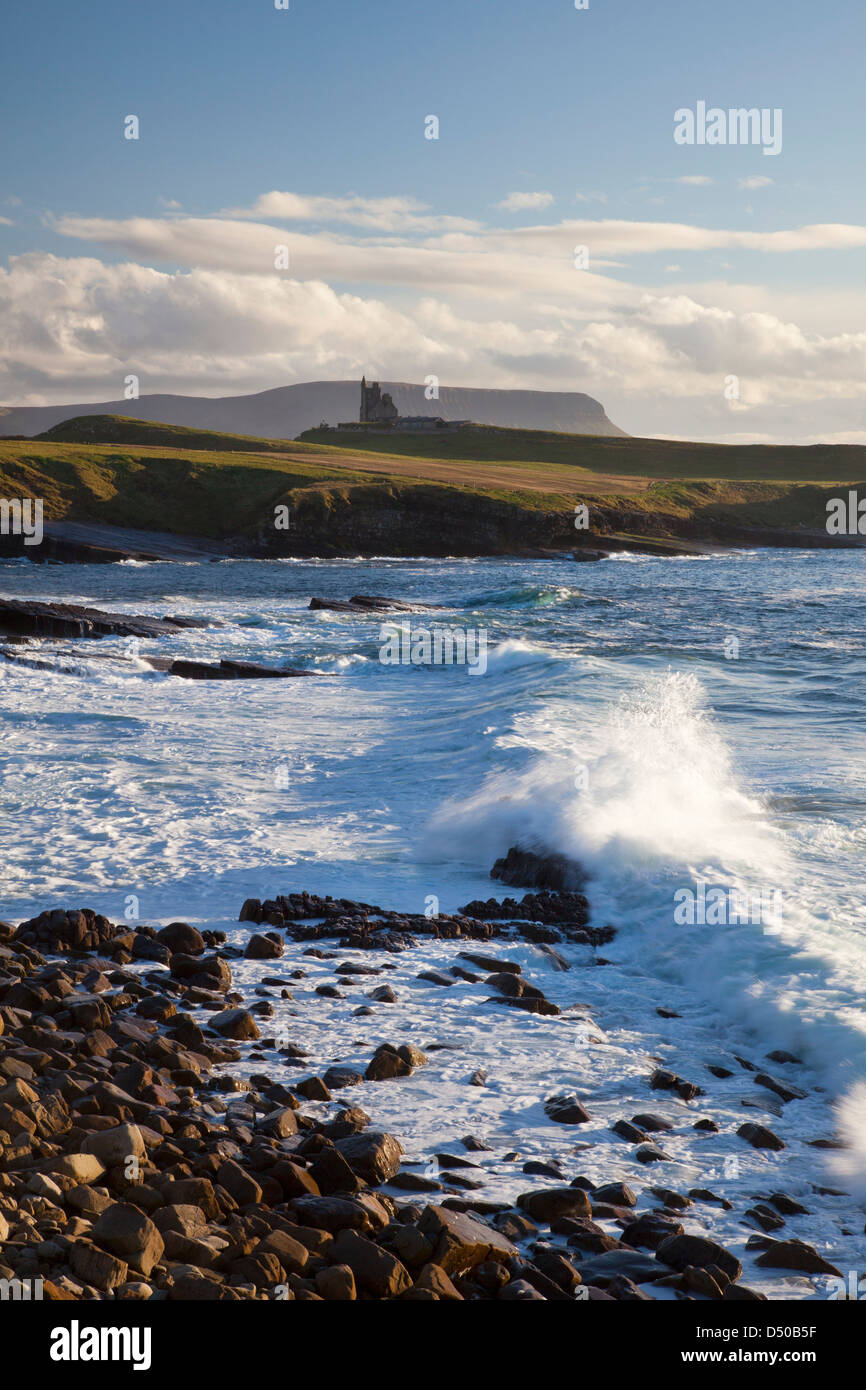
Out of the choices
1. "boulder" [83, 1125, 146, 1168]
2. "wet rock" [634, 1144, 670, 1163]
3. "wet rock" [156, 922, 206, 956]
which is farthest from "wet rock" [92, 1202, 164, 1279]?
"wet rock" [156, 922, 206, 956]

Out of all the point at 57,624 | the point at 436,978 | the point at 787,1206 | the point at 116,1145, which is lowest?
the point at 787,1206

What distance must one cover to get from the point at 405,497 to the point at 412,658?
2132 inches

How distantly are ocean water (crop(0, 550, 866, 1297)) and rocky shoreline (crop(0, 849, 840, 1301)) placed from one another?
246mm

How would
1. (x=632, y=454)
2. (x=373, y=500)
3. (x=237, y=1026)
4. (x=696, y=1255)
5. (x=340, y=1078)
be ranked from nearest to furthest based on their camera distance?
(x=696, y=1255) < (x=340, y=1078) < (x=237, y=1026) < (x=373, y=500) < (x=632, y=454)

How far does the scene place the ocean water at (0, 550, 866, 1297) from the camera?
759 cm

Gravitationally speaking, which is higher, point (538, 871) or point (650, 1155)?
point (538, 871)

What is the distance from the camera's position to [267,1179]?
542cm

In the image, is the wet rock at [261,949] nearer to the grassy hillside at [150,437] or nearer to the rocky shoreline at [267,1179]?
the rocky shoreline at [267,1179]

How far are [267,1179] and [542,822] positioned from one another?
8.28 meters

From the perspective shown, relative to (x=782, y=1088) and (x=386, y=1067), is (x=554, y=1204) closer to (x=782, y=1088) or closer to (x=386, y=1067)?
(x=386, y=1067)

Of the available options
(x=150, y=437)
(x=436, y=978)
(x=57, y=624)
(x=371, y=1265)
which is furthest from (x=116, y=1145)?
(x=150, y=437)

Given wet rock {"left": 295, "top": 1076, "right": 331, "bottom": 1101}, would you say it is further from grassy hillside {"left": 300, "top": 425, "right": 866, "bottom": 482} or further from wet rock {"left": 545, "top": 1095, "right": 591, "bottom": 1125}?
grassy hillside {"left": 300, "top": 425, "right": 866, "bottom": 482}

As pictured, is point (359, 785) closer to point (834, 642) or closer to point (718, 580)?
point (834, 642)
